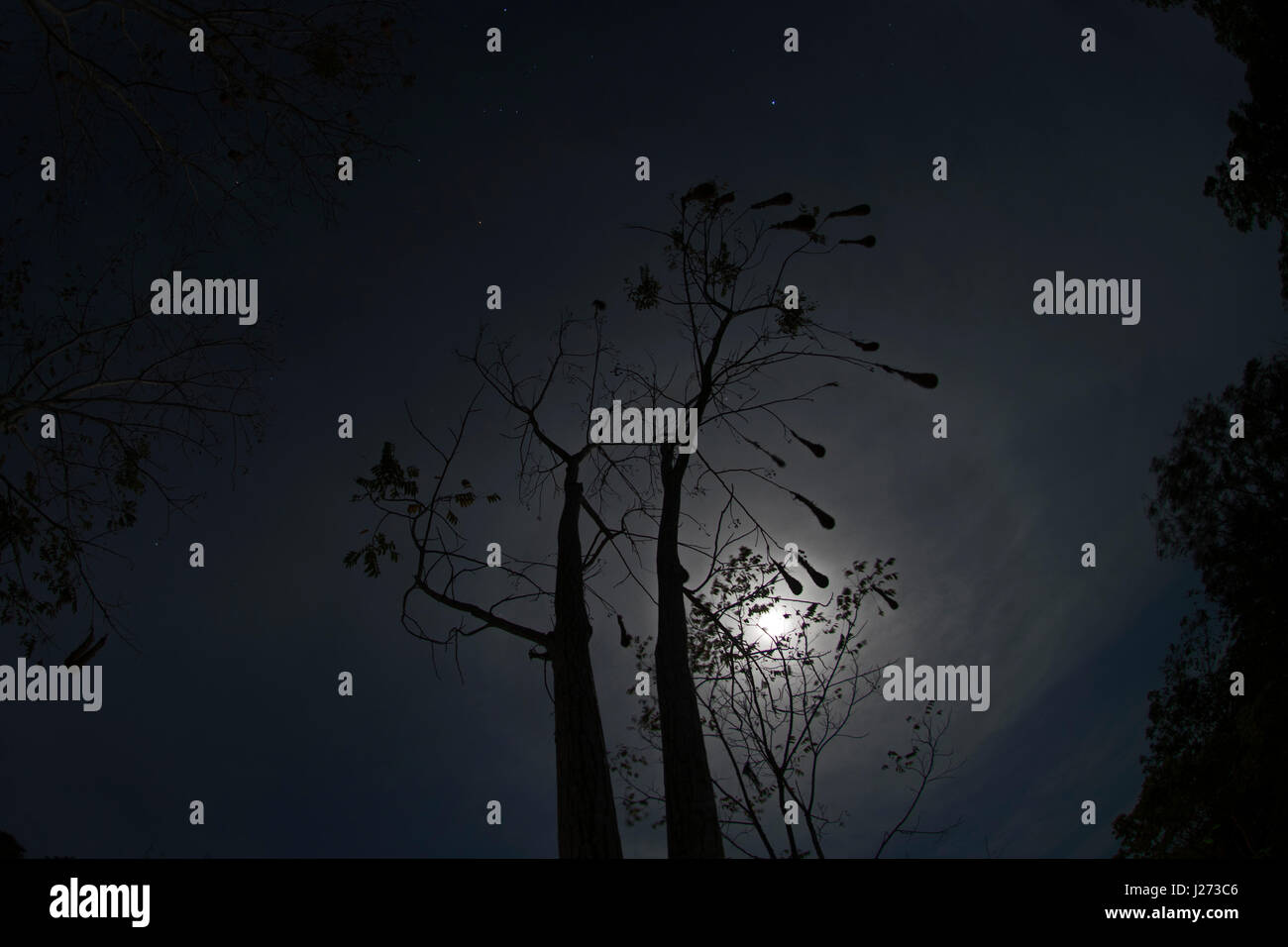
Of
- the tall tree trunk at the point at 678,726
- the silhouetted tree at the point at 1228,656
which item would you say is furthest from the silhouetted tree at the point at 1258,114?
the tall tree trunk at the point at 678,726

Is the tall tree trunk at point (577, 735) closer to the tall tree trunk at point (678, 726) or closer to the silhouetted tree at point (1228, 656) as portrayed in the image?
the tall tree trunk at point (678, 726)

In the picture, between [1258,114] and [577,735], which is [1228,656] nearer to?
[1258,114]

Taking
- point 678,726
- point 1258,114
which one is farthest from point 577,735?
point 1258,114

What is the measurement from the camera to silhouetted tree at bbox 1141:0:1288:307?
40.3ft

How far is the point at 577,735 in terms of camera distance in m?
6.36

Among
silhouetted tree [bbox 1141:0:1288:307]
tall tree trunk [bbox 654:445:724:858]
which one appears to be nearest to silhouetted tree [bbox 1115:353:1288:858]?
silhouetted tree [bbox 1141:0:1288:307]

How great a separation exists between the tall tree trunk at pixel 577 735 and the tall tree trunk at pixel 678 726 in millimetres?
536

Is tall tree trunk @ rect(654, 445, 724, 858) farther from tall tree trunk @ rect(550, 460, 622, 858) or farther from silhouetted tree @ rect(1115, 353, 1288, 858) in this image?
silhouetted tree @ rect(1115, 353, 1288, 858)

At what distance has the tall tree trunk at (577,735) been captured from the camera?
5.90m
